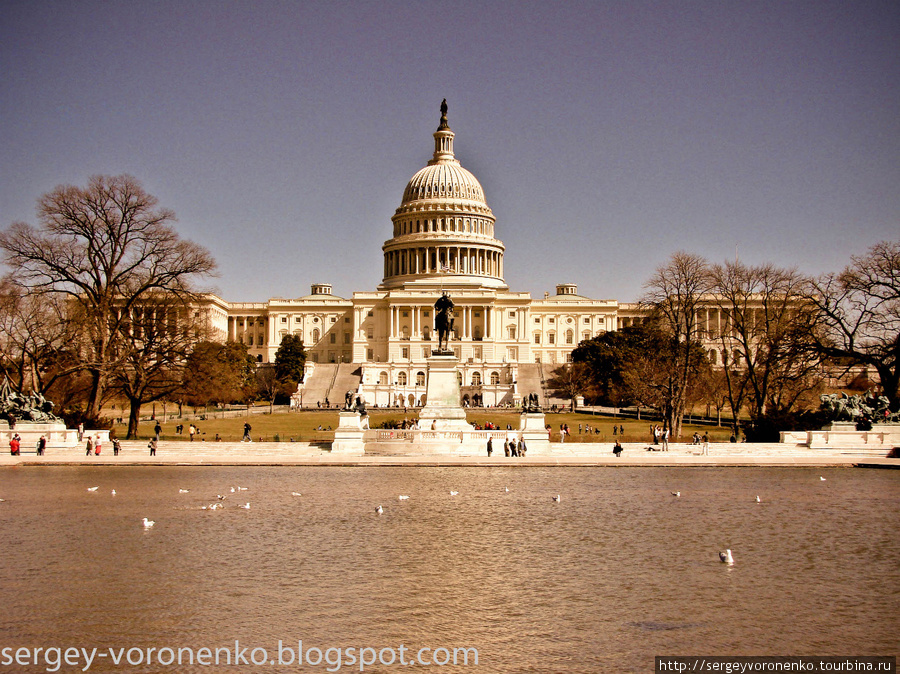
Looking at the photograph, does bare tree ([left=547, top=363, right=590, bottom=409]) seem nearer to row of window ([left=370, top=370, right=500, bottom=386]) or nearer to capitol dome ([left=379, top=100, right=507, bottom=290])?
row of window ([left=370, top=370, right=500, bottom=386])

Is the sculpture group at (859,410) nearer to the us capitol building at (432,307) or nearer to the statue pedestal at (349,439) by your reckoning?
the statue pedestal at (349,439)

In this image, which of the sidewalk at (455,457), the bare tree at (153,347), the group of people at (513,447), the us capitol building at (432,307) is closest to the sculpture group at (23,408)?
the sidewalk at (455,457)

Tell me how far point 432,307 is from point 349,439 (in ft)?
352

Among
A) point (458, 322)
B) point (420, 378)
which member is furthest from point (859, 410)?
point (458, 322)

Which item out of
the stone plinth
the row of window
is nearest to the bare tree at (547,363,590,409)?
the row of window

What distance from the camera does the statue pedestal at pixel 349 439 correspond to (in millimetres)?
45719

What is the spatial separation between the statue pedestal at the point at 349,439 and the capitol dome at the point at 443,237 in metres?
114

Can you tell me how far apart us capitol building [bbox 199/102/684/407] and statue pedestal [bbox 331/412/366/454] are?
97.6 meters

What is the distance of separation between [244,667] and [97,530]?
11.2m

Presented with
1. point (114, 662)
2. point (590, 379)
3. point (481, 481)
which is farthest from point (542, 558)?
point (590, 379)

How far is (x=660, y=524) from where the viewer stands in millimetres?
24047

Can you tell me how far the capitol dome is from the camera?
165 m

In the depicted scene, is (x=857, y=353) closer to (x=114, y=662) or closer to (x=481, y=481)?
(x=481, y=481)

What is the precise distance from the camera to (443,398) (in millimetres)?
52031
